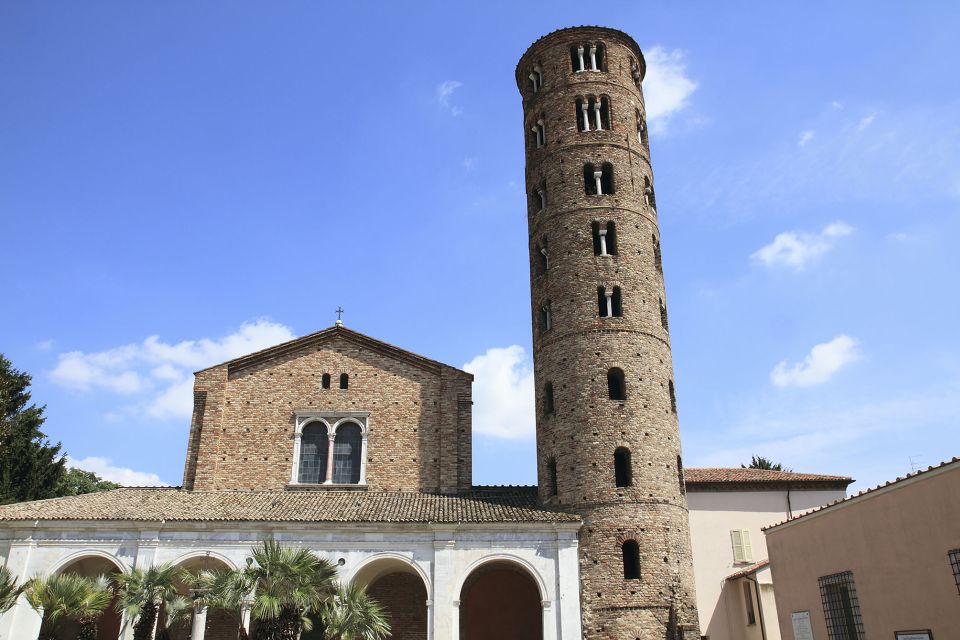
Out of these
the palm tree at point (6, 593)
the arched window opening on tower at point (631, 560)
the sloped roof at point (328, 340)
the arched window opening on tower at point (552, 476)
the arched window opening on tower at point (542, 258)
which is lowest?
the palm tree at point (6, 593)

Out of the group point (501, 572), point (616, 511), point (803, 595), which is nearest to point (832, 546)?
point (803, 595)

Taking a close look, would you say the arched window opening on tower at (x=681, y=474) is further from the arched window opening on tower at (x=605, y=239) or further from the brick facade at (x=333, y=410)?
the arched window opening on tower at (x=605, y=239)

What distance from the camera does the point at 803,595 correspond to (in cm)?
1781

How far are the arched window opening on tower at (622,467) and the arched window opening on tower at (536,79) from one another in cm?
1422

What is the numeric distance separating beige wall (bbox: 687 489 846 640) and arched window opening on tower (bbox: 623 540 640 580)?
6713 mm

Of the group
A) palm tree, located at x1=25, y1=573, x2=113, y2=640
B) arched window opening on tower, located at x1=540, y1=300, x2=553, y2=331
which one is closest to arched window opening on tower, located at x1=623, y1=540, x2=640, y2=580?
arched window opening on tower, located at x1=540, y1=300, x2=553, y2=331

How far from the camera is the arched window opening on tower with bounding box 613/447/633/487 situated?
73.3 ft

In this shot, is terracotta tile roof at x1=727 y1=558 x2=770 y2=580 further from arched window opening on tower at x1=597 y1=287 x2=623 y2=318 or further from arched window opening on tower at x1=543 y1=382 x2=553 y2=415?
arched window opening on tower at x1=597 y1=287 x2=623 y2=318

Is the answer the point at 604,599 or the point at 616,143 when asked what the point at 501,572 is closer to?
the point at 604,599

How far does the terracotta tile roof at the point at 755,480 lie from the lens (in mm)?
28531

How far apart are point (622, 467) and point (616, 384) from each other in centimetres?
258

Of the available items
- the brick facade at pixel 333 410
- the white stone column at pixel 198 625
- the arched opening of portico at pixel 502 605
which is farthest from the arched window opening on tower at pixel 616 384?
the white stone column at pixel 198 625

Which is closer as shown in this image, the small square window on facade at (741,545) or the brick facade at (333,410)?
the brick facade at (333,410)

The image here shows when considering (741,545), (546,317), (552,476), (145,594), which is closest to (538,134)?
(546,317)
